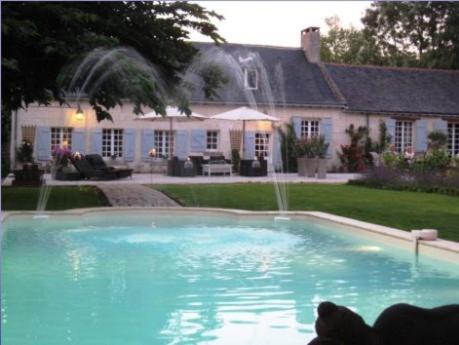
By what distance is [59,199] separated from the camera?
13.0m

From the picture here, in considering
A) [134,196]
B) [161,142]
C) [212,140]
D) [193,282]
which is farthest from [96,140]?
[193,282]

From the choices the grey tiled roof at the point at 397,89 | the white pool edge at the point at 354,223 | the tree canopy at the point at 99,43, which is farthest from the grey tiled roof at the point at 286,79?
the white pool edge at the point at 354,223

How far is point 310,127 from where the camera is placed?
25.2m

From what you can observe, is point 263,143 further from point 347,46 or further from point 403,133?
point 347,46

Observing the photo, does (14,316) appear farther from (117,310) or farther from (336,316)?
(336,316)

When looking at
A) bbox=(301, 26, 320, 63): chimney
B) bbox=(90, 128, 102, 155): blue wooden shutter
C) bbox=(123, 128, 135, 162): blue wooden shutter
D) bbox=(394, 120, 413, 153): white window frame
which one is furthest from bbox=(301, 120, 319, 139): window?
bbox=(90, 128, 102, 155): blue wooden shutter

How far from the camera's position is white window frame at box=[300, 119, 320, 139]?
25172 mm

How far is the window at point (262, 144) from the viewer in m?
25.0

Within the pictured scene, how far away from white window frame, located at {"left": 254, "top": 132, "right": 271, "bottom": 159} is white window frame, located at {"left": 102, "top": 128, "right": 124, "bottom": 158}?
5205mm

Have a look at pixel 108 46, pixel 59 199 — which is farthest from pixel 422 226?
pixel 59 199

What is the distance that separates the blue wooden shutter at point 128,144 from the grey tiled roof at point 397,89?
27.7 feet

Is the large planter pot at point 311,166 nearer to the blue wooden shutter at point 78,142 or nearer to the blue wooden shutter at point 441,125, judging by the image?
the blue wooden shutter at point 441,125

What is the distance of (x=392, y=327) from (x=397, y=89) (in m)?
25.1

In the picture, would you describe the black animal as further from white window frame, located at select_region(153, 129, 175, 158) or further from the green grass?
white window frame, located at select_region(153, 129, 175, 158)
